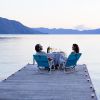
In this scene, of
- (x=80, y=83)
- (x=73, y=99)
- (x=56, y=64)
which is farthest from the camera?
(x=56, y=64)

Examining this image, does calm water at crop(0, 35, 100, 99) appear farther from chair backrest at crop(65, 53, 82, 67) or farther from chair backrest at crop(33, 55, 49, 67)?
chair backrest at crop(33, 55, 49, 67)

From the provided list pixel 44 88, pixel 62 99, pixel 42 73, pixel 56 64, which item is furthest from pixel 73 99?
pixel 56 64

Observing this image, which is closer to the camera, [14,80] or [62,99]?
[62,99]

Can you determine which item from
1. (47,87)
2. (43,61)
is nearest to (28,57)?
(43,61)

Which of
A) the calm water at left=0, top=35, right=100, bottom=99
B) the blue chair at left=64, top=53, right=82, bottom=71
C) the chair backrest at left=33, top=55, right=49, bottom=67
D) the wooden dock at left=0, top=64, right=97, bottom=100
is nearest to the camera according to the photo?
the wooden dock at left=0, top=64, right=97, bottom=100

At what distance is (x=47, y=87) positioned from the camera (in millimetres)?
11570

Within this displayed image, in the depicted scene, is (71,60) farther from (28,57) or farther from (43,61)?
(28,57)

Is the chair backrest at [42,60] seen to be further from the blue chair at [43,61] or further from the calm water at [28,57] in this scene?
the calm water at [28,57]

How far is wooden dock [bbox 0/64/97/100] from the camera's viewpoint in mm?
10070

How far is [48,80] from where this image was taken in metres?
13.2

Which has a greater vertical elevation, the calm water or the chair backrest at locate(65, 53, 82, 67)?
the chair backrest at locate(65, 53, 82, 67)

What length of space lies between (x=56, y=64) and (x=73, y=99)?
7.11 m

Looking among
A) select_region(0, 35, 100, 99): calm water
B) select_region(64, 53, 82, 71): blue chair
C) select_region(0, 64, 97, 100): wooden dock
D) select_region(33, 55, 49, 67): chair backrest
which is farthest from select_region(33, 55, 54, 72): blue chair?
select_region(0, 35, 100, 99): calm water

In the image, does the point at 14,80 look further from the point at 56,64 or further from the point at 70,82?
the point at 56,64
